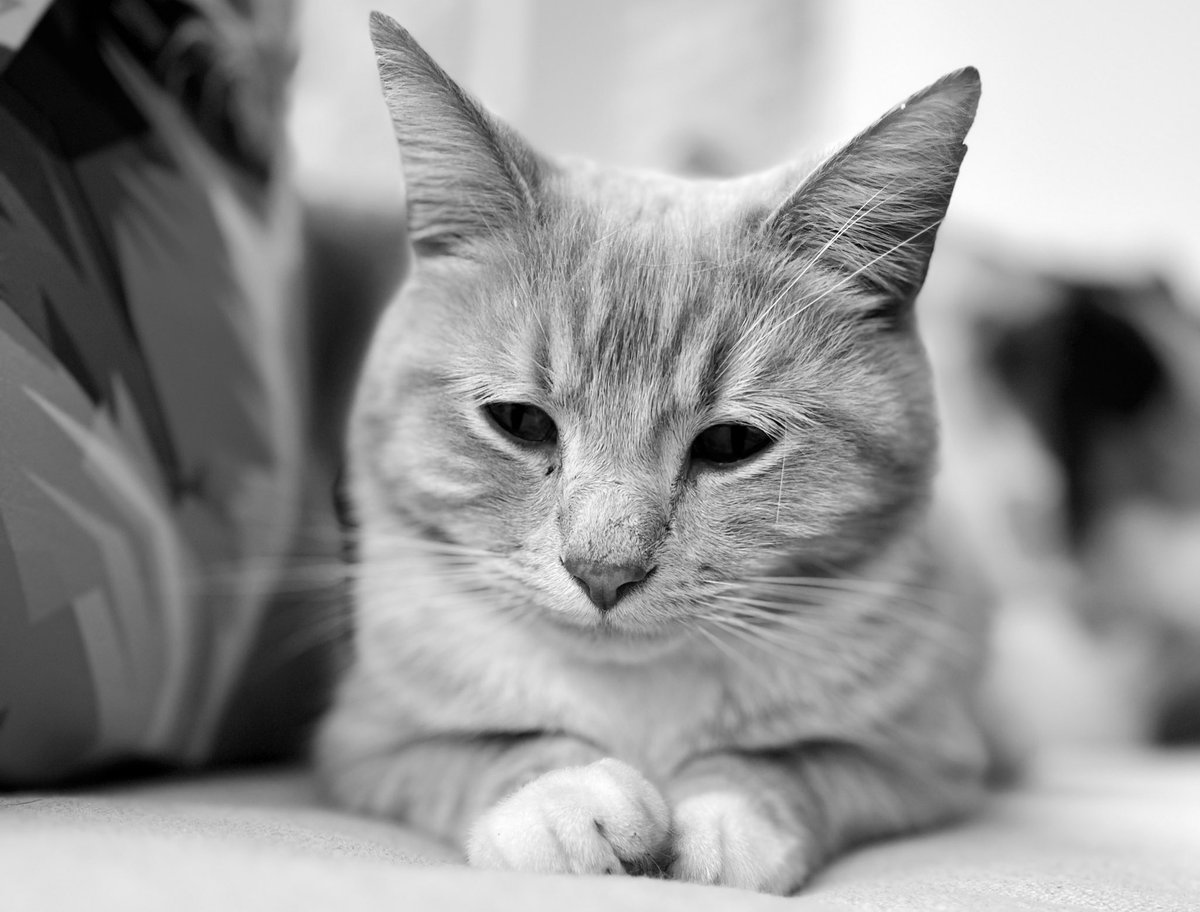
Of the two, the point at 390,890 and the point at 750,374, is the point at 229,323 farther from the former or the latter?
the point at 390,890

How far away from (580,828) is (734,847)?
14 centimetres

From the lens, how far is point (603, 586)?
943 mm

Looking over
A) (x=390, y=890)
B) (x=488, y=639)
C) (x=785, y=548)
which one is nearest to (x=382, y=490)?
(x=488, y=639)

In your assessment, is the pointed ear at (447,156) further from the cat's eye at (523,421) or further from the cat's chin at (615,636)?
the cat's chin at (615,636)

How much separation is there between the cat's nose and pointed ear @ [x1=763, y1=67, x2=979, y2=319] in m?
0.38

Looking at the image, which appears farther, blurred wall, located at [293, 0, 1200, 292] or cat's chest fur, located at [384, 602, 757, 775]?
blurred wall, located at [293, 0, 1200, 292]

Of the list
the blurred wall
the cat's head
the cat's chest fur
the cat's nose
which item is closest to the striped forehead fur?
the cat's head

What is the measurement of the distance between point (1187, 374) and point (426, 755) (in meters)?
1.62

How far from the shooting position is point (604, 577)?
36.9 inches

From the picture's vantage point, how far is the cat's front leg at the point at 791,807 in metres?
0.89

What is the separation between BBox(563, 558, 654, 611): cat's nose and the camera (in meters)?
0.93

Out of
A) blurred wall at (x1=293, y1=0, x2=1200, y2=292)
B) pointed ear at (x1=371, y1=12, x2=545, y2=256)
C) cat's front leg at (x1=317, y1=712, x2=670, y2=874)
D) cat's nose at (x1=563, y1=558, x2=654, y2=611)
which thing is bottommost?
cat's front leg at (x1=317, y1=712, x2=670, y2=874)

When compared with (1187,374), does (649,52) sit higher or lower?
higher

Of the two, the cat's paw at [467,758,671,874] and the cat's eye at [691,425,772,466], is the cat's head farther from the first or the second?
the cat's paw at [467,758,671,874]
